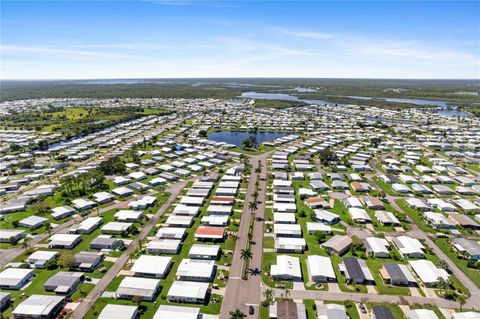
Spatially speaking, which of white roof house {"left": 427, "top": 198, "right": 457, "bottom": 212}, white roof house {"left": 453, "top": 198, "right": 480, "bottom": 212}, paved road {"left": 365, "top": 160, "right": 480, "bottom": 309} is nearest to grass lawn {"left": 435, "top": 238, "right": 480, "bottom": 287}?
paved road {"left": 365, "top": 160, "right": 480, "bottom": 309}

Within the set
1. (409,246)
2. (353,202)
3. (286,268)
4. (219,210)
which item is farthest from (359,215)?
(219,210)

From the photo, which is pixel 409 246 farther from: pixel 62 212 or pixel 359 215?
pixel 62 212

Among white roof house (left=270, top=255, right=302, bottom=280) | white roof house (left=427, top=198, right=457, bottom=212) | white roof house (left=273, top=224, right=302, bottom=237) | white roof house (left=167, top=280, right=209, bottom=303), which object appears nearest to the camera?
white roof house (left=167, top=280, right=209, bottom=303)

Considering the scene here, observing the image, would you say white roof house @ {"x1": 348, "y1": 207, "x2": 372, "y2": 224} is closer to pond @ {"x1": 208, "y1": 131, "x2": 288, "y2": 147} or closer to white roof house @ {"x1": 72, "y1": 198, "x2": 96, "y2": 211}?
white roof house @ {"x1": 72, "y1": 198, "x2": 96, "y2": 211}

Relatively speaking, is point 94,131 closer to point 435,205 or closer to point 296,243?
point 296,243

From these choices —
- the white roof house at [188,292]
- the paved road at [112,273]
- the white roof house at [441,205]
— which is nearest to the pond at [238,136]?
the paved road at [112,273]

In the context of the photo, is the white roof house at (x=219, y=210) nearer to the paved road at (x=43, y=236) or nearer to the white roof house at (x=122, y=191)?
the paved road at (x=43, y=236)
